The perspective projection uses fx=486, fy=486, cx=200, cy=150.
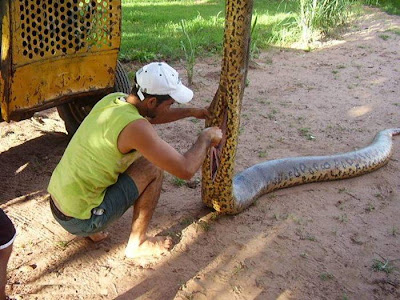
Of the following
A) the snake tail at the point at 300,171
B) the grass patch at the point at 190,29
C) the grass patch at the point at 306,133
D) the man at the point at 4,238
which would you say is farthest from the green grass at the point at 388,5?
the man at the point at 4,238

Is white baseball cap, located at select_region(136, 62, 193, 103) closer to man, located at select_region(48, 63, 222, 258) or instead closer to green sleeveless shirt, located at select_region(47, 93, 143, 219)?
man, located at select_region(48, 63, 222, 258)

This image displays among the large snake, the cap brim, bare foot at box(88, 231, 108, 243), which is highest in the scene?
the cap brim

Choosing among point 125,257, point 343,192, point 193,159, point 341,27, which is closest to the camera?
point 193,159

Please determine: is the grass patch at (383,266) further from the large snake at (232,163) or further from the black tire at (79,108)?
the black tire at (79,108)

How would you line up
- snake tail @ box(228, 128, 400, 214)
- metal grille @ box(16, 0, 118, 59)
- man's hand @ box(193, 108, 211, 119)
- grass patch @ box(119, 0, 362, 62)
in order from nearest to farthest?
man's hand @ box(193, 108, 211, 119) → metal grille @ box(16, 0, 118, 59) → snake tail @ box(228, 128, 400, 214) → grass patch @ box(119, 0, 362, 62)

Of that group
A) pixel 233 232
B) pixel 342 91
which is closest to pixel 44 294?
pixel 233 232

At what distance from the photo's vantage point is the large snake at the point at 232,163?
130 inches

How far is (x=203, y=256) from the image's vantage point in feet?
10.6

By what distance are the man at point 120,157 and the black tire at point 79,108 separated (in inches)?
69.7

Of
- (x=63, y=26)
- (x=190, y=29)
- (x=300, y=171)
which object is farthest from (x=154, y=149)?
(x=190, y=29)

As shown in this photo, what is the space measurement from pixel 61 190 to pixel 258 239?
1.42 m

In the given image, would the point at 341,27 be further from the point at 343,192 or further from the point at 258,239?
the point at 258,239

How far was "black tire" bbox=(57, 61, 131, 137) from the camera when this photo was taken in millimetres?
4646

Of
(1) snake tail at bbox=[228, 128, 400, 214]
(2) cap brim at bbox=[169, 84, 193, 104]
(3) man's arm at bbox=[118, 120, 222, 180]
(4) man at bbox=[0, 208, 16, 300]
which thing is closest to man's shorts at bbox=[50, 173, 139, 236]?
(3) man's arm at bbox=[118, 120, 222, 180]
